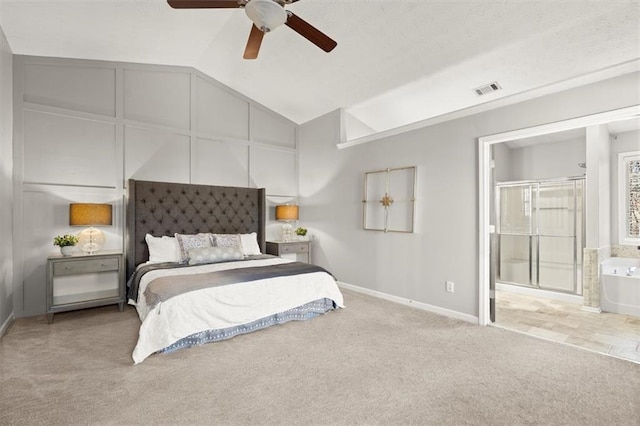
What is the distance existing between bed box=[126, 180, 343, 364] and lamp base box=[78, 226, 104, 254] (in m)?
0.32

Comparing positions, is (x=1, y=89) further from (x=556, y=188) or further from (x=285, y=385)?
(x=556, y=188)

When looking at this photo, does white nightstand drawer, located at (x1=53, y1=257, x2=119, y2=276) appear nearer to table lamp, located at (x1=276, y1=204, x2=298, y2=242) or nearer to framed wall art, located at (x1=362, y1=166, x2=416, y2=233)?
table lamp, located at (x1=276, y1=204, x2=298, y2=242)

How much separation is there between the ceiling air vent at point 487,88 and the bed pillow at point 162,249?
4177mm

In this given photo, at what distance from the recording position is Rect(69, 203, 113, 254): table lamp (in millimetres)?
3602

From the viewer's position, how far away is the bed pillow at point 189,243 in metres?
3.98

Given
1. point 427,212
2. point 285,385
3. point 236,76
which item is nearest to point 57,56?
point 236,76

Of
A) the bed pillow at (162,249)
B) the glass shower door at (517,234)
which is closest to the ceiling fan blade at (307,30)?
the bed pillow at (162,249)

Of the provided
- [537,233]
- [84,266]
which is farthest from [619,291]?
[84,266]

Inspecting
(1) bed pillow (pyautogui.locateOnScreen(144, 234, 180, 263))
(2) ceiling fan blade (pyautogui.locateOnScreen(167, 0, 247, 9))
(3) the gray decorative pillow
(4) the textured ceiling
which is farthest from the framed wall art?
(2) ceiling fan blade (pyautogui.locateOnScreen(167, 0, 247, 9))

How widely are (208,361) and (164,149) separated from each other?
3124mm

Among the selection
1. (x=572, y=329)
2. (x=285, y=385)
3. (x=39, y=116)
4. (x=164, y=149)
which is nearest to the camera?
(x=285, y=385)

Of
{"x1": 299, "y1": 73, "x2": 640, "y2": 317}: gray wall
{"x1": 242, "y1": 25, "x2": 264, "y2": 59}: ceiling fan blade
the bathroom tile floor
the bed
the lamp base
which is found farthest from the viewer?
the lamp base

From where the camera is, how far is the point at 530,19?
2.67 m

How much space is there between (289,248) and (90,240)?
8.67 feet
